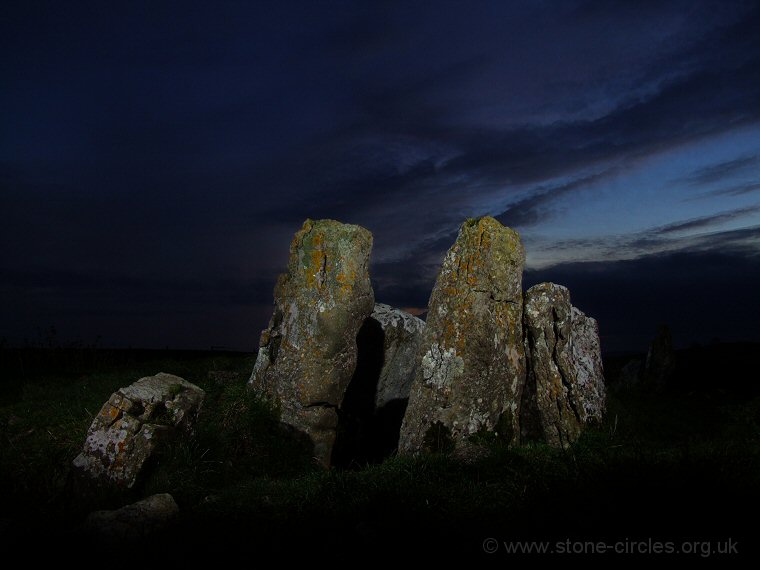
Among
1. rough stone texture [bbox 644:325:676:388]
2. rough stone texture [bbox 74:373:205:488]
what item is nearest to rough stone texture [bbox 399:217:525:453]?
rough stone texture [bbox 74:373:205:488]

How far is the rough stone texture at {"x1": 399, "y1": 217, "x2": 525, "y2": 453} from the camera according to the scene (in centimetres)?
1184

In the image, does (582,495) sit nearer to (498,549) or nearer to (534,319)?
(498,549)

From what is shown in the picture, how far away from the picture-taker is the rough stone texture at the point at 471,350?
11844 millimetres

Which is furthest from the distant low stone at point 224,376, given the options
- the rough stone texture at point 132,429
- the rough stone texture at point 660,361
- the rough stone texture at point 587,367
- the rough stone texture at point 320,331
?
the rough stone texture at point 660,361

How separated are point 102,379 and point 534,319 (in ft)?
36.7

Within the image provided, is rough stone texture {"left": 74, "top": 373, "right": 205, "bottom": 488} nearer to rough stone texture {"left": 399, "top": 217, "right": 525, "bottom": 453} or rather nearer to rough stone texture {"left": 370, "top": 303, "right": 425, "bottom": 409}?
rough stone texture {"left": 399, "top": 217, "right": 525, "bottom": 453}

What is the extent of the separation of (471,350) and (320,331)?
3310 mm

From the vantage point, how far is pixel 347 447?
13.9 m

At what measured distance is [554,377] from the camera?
1288cm

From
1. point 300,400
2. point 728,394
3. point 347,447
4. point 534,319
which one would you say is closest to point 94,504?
point 300,400

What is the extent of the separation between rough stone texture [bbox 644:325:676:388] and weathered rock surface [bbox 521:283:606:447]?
1050 centimetres

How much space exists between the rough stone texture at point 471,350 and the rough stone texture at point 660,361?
12522 mm

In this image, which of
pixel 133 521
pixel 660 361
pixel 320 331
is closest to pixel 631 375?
pixel 660 361

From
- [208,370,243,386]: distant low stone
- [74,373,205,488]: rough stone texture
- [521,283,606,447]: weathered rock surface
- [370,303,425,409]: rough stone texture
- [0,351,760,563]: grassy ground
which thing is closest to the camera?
[0,351,760,563]: grassy ground
